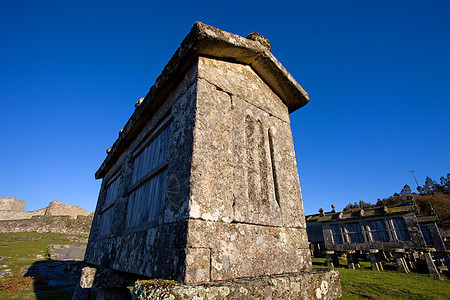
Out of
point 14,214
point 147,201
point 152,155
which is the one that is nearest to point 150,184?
point 147,201

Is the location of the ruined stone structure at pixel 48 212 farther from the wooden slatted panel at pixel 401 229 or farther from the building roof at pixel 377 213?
the wooden slatted panel at pixel 401 229

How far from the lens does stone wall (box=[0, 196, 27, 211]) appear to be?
33.4m

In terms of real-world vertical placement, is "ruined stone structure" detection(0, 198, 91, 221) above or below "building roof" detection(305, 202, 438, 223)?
above

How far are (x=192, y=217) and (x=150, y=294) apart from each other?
1.71 feet

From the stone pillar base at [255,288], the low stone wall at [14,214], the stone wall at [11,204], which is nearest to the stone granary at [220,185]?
the stone pillar base at [255,288]

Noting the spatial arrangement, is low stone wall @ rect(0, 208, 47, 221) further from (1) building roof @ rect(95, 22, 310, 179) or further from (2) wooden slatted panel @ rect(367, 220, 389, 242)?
(2) wooden slatted panel @ rect(367, 220, 389, 242)

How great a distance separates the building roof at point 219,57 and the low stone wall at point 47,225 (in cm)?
2186

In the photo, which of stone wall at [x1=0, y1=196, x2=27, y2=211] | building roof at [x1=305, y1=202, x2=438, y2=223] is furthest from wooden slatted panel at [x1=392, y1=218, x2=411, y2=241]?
stone wall at [x1=0, y1=196, x2=27, y2=211]

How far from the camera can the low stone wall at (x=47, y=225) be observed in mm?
20031

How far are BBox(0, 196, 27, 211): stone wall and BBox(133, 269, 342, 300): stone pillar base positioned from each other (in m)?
46.3

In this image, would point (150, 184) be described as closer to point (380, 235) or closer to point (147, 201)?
point (147, 201)

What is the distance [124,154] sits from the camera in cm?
429

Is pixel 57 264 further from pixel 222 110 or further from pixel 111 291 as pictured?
pixel 222 110

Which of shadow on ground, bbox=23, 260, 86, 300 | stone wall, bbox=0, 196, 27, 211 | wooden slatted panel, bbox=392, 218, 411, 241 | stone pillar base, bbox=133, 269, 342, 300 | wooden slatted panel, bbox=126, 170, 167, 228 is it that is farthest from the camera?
stone wall, bbox=0, 196, 27, 211
